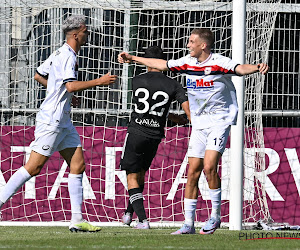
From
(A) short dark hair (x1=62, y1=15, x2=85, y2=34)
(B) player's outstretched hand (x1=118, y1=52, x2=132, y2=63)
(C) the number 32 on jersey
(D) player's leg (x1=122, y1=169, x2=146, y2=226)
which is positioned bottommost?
(D) player's leg (x1=122, y1=169, x2=146, y2=226)

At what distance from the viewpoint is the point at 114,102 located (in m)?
9.48

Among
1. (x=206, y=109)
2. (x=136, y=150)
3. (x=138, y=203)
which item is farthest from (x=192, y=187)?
(x=136, y=150)

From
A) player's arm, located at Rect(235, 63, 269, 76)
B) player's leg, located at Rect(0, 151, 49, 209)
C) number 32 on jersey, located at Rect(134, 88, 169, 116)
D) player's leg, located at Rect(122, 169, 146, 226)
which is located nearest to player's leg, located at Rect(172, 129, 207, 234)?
player's arm, located at Rect(235, 63, 269, 76)

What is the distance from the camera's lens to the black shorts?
7.55 m

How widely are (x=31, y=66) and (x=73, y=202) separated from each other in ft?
10.6

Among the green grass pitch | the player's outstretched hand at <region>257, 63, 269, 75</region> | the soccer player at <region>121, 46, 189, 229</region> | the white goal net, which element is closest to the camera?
the green grass pitch

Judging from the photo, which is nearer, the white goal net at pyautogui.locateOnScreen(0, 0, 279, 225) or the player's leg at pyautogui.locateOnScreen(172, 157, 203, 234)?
the player's leg at pyautogui.locateOnScreen(172, 157, 203, 234)

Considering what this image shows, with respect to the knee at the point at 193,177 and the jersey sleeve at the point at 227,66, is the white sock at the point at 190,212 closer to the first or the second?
the knee at the point at 193,177

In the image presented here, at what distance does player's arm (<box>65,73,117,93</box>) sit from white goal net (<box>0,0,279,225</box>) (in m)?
2.69

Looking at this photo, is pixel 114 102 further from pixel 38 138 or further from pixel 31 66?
pixel 38 138

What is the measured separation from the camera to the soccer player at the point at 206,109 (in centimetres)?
671

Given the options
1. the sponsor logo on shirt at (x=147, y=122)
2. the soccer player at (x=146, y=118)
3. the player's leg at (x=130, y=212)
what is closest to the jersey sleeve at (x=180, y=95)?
the soccer player at (x=146, y=118)

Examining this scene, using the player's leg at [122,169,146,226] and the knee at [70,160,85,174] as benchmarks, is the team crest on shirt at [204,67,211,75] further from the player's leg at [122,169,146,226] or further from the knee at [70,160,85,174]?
the player's leg at [122,169,146,226]

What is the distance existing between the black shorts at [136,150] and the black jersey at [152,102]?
59mm
